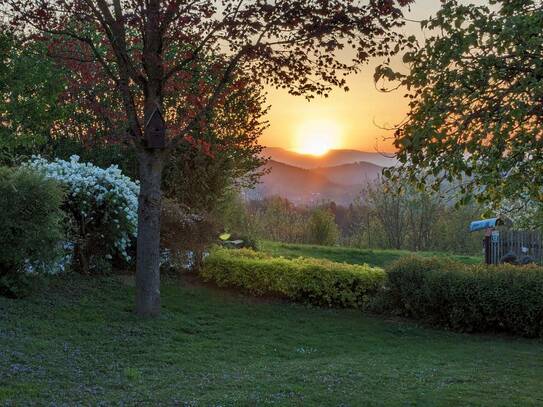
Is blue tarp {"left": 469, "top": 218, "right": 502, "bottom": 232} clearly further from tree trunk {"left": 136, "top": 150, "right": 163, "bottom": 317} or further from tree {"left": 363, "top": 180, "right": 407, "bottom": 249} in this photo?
tree trunk {"left": 136, "top": 150, "right": 163, "bottom": 317}

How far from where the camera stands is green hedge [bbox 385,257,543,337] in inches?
369

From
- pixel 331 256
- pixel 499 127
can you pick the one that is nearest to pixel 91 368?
pixel 499 127

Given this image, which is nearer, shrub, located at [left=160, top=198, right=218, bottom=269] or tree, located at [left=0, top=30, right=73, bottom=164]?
tree, located at [left=0, top=30, right=73, bottom=164]

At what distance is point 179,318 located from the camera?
909cm

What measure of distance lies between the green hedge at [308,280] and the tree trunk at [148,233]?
3.25 metres

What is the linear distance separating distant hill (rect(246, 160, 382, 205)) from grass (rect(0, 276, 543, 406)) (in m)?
17.9

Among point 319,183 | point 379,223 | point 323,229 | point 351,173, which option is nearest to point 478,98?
point 323,229

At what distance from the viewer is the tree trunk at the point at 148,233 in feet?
28.4

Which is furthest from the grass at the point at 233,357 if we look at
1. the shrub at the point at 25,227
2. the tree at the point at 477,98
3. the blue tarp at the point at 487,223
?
the blue tarp at the point at 487,223

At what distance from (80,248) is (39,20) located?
4.26 meters

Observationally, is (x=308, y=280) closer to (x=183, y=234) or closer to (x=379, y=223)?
(x=183, y=234)

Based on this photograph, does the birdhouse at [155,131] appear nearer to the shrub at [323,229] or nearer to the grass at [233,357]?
the grass at [233,357]

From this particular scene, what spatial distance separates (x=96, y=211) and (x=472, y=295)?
683 cm

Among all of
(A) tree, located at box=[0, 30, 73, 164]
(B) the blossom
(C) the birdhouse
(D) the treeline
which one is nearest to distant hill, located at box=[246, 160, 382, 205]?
(D) the treeline
